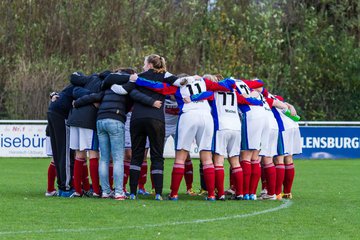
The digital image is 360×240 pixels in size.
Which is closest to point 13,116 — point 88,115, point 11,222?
point 88,115

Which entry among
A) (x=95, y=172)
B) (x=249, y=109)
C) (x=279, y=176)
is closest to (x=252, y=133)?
(x=249, y=109)

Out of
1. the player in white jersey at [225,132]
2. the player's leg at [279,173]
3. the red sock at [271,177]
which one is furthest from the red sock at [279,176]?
the player in white jersey at [225,132]

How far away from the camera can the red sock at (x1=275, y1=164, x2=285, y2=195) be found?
54.3 ft

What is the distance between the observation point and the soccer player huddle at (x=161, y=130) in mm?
15453

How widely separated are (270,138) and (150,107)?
80.8 inches

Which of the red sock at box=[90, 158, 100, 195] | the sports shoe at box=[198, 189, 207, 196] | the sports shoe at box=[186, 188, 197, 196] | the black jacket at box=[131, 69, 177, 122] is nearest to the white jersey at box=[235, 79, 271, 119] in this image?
the black jacket at box=[131, 69, 177, 122]

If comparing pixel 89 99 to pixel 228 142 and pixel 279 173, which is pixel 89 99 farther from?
pixel 279 173

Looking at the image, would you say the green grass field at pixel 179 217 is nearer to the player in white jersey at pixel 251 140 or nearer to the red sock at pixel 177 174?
the red sock at pixel 177 174

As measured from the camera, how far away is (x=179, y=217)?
13133 millimetres

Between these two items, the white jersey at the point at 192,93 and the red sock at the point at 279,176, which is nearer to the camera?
the white jersey at the point at 192,93

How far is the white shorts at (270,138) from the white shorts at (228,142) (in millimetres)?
598

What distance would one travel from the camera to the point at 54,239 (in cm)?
1099

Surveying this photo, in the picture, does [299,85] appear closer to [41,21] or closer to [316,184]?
[41,21]

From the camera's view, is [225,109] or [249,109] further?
[249,109]
